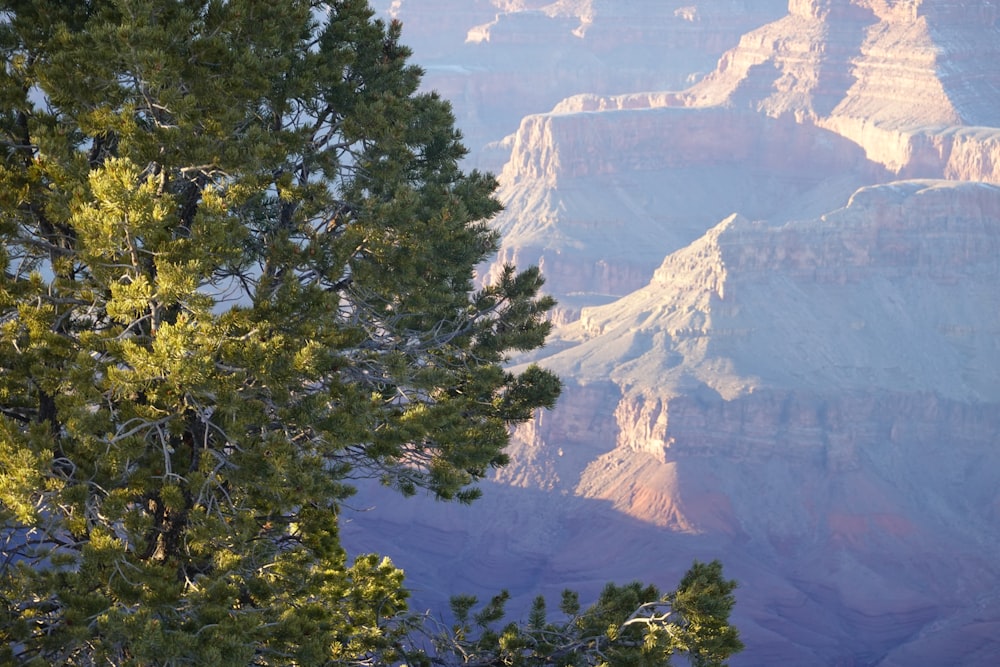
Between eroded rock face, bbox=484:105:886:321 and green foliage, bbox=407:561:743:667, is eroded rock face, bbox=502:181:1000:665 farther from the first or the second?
green foliage, bbox=407:561:743:667

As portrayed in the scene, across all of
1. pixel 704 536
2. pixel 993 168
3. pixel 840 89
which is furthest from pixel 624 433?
pixel 840 89

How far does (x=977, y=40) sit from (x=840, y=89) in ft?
55.8

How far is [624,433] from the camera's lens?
105875mm

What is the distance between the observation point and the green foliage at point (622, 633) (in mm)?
16578

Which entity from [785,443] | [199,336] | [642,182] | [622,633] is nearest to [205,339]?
[199,336]

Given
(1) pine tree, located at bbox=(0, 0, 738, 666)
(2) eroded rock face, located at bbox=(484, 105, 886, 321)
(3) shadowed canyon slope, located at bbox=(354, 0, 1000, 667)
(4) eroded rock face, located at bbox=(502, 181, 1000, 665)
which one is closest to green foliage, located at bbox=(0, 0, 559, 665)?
(1) pine tree, located at bbox=(0, 0, 738, 666)

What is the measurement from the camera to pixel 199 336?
44.4 feet

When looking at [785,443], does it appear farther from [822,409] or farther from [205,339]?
[205,339]

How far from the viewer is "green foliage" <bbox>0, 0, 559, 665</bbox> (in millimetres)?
13445

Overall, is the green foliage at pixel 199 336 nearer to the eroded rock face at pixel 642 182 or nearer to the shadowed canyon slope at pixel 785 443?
the shadowed canyon slope at pixel 785 443

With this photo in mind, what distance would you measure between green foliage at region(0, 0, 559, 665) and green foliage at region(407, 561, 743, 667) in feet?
4.89

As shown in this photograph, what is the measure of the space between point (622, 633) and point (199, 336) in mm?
7008

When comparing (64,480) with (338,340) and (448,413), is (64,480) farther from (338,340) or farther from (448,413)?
(448,413)

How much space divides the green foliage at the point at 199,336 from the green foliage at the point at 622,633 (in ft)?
4.89
